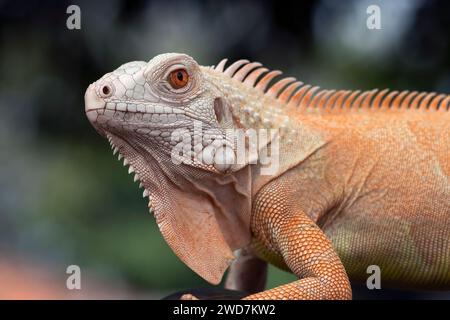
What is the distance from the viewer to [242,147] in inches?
105

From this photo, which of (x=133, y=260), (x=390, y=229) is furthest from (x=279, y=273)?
(x=390, y=229)

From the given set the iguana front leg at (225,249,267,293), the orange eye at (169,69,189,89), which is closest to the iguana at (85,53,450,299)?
the orange eye at (169,69,189,89)

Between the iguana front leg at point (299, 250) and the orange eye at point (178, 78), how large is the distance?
67 centimetres

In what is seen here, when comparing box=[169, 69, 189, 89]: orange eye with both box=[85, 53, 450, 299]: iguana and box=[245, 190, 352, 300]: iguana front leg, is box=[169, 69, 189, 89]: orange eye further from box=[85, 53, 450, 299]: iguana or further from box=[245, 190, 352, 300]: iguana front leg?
box=[245, 190, 352, 300]: iguana front leg

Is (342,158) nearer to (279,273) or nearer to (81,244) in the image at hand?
(279,273)

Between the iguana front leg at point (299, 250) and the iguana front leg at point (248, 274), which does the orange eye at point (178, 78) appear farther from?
the iguana front leg at point (248, 274)

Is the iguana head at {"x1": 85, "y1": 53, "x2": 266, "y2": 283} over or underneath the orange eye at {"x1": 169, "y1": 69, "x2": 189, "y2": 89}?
underneath

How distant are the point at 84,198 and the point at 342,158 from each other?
14.8 ft

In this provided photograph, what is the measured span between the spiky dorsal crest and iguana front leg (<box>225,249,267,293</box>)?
1.15 m

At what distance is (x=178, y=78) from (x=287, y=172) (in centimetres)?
72

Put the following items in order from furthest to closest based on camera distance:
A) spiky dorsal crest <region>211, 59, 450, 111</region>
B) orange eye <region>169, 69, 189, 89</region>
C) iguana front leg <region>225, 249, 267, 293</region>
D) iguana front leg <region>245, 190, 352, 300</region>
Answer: iguana front leg <region>225, 249, 267, 293</region>
spiky dorsal crest <region>211, 59, 450, 111</region>
orange eye <region>169, 69, 189, 89</region>
iguana front leg <region>245, 190, 352, 300</region>

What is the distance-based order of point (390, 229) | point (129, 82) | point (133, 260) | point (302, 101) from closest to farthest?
point (129, 82) → point (390, 229) → point (302, 101) → point (133, 260)

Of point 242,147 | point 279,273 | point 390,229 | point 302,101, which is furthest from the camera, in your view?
point 279,273

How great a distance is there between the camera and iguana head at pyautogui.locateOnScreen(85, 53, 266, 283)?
96.9 inches
